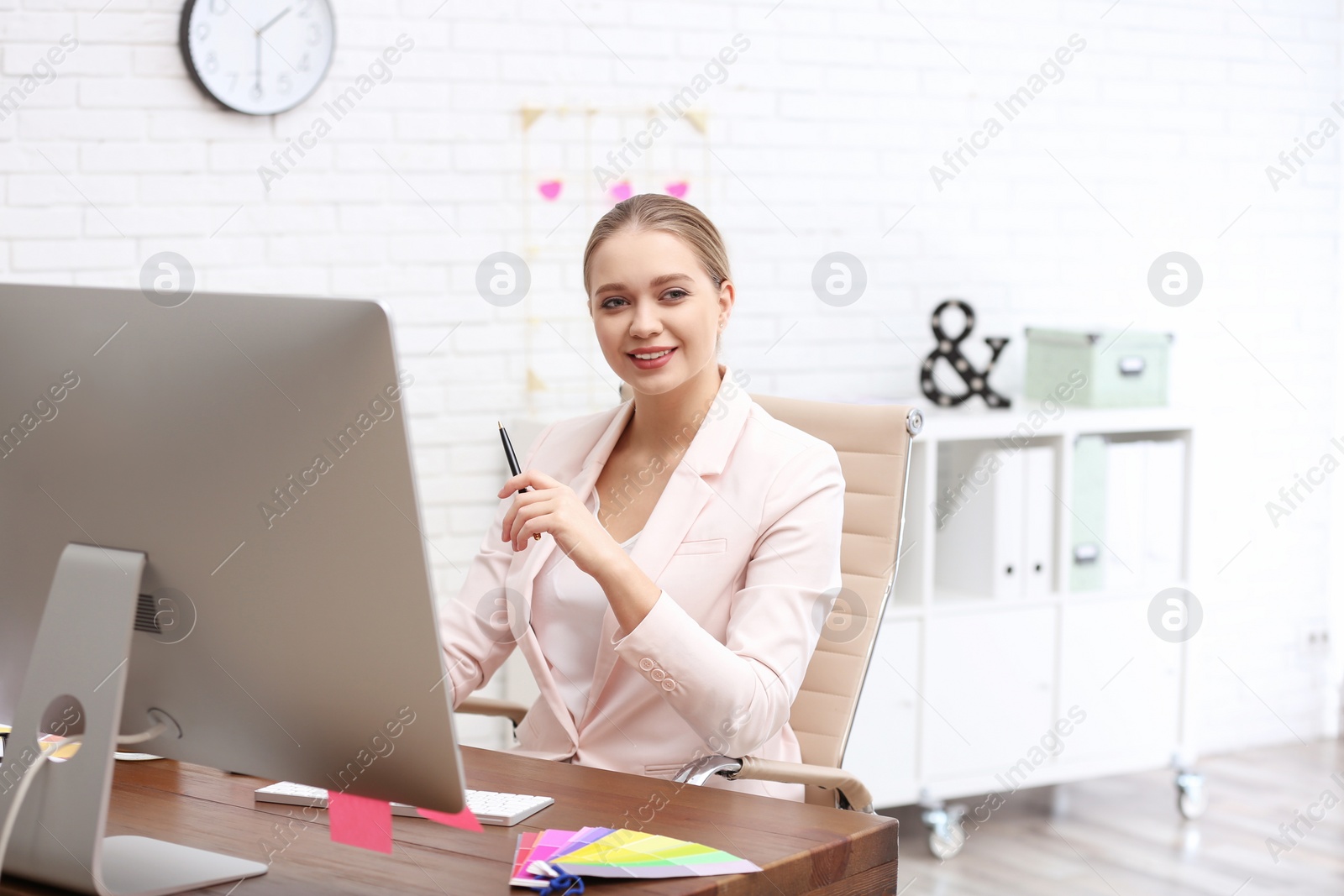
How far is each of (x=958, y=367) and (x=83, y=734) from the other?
2828 millimetres

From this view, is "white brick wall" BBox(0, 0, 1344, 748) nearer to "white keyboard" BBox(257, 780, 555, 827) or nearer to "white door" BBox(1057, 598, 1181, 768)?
"white door" BBox(1057, 598, 1181, 768)

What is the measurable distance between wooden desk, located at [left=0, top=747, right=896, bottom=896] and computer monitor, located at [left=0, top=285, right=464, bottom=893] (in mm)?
75

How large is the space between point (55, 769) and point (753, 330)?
2.55 m

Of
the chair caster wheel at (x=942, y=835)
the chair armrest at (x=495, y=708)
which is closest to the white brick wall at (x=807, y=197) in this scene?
the chair caster wheel at (x=942, y=835)

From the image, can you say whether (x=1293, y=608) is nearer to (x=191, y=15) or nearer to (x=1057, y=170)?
(x=1057, y=170)

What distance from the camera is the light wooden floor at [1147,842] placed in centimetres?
300

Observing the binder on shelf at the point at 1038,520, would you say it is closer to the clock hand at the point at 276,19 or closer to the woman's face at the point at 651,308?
the woman's face at the point at 651,308

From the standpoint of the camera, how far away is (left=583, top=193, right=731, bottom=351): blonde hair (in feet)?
5.90

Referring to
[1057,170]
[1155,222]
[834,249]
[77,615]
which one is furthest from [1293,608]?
[77,615]

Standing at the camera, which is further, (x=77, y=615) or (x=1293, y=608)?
(x=1293, y=608)

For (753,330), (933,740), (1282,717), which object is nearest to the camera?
(933,740)

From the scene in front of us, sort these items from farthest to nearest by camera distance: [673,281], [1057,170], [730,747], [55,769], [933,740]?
[1057,170] < [933,740] < [673,281] < [730,747] < [55,769]

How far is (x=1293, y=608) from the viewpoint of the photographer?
4.21 metres

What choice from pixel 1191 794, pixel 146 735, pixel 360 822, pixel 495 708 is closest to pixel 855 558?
pixel 495 708
